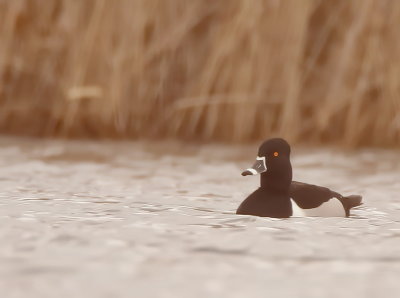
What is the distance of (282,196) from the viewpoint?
13.4 ft

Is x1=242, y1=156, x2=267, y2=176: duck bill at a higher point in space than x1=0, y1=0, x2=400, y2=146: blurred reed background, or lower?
lower

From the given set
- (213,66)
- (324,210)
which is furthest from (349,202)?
(213,66)

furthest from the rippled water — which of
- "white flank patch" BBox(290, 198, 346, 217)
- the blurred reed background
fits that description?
the blurred reed background

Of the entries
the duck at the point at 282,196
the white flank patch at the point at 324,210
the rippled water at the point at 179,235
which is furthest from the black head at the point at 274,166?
the rippled water at the point at 179,235

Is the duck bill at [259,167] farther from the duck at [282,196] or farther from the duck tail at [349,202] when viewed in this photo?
the duck tail at [349,202]

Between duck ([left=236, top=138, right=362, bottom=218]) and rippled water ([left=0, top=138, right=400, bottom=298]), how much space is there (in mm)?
63

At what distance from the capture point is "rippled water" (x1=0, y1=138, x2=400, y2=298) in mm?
2775

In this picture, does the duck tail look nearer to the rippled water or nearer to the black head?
the rippled water

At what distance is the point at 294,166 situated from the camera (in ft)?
19.7

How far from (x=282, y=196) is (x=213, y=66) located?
2.49 metres

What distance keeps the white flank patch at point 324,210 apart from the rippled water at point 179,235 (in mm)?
58

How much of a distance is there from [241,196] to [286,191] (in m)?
0.75

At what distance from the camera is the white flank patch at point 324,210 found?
404cm

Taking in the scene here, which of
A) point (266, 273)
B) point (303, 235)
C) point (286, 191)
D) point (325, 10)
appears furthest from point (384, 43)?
point (266, 273)
